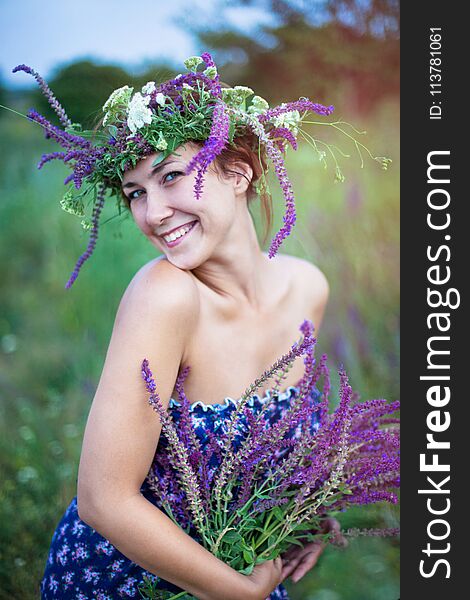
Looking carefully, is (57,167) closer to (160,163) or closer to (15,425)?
(15,425)

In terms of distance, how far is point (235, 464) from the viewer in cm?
Answer: 135

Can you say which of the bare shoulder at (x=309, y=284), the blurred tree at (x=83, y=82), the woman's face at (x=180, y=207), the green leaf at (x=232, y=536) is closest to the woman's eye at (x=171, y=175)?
the woman's face at (x=180, y=207)

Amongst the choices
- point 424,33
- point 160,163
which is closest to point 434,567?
point 160,163

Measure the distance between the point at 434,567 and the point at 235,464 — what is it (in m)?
0.57

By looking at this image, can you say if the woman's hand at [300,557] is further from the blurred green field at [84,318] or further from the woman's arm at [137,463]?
the blurred green field at [84,318]

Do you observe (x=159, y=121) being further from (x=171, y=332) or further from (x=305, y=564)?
(x=305, y=564)

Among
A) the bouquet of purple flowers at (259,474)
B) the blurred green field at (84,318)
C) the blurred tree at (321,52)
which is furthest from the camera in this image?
the blurred tree at (321,52)

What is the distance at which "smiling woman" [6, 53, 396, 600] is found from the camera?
135 cm

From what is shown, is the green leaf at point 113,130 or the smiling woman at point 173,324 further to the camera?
the green leaf at point 113,130

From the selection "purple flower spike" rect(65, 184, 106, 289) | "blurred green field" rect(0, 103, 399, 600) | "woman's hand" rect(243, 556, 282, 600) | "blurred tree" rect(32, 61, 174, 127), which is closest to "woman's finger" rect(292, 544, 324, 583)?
"woman's hand" rect(243, 556, 282, 600)

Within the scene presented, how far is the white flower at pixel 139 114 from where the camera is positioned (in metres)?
1.40

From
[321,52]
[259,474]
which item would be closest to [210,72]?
[259,474]

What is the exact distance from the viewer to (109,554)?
159cm

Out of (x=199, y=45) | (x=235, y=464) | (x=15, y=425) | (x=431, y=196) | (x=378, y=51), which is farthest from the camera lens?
(x=378, y=51)
